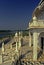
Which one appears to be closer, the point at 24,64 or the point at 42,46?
the point at 24,64

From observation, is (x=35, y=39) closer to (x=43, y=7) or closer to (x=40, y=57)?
(x=40, y=57)

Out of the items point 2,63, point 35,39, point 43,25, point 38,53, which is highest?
point 43,25

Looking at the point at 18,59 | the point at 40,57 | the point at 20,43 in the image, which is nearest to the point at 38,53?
the point at 40,57

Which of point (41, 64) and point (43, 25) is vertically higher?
point (43, 25)

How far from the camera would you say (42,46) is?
15039 millimetres

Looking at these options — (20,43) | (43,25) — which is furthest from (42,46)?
(20,43)

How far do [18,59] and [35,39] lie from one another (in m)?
1.94

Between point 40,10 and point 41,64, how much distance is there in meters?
5.28

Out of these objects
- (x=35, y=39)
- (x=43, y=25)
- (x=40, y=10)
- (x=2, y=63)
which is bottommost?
(x=2, y=63)

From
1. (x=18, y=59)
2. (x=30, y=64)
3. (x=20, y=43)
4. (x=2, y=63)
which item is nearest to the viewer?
(x=30, y=64)

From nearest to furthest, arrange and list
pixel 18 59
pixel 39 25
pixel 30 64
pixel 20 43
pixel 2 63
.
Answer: pixel 30 64
pixel 39 25
pixel 18 59
pixel 2 63
pixel 20 43

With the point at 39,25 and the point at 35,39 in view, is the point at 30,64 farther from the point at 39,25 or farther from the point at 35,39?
the point at 39,25

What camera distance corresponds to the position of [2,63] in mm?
14828

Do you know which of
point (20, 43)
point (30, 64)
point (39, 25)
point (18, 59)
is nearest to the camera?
point (30, 64)
